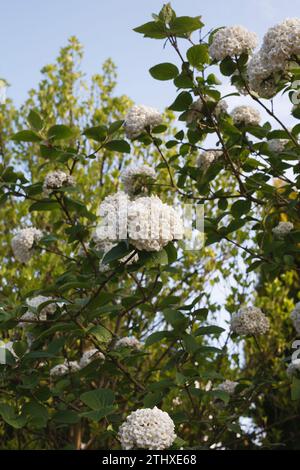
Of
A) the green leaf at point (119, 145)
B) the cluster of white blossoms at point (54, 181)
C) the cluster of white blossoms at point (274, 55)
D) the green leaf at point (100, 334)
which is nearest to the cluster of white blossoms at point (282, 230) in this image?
the cluster of white blossoms at point (274, 55)

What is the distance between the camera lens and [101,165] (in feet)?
18.0

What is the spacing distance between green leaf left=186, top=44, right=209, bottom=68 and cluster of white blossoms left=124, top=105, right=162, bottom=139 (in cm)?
59

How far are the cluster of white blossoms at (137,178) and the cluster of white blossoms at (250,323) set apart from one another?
839 millimetres

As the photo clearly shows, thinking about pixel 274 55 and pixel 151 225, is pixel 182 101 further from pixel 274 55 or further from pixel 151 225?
pixel 151 225

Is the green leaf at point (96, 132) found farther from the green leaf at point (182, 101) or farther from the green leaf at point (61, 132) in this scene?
the green leaf at point (182, 101)

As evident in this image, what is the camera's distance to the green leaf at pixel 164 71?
2434 mm

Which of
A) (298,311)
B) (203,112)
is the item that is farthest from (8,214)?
(298,311)

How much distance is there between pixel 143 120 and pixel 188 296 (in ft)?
7.97

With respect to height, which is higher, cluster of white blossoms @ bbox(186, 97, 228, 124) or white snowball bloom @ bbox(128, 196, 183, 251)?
cluster of white blossoms @ bbox(186, 97, 228, 124)

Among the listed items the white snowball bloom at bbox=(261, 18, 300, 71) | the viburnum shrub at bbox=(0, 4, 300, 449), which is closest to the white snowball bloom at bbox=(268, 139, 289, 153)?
the viburnum shrub at bbox=(0, 4, 300, 449)

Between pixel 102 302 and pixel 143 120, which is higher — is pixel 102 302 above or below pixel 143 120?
below

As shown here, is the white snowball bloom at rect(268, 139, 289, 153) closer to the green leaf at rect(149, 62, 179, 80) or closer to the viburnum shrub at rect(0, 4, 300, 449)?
the viburnum shrub at rect(0, 4, 300, 449)

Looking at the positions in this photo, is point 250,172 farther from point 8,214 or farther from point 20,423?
point 8,214

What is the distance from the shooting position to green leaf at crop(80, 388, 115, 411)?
2031 mm
